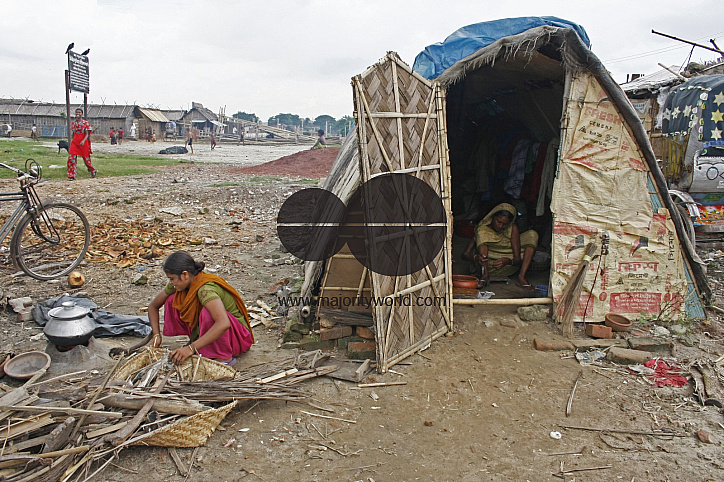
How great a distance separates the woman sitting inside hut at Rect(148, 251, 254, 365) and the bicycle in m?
2.57

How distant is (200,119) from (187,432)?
43.9 m

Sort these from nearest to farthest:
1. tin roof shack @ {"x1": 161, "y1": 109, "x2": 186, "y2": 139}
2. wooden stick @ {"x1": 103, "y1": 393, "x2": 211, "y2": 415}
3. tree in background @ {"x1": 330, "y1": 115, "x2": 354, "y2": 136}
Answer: wooden stick @ {"x1": 103, "y1": 393, "x2": 211, "y2": 415}, tin roof shack @ {"x1": 161, "y1": 109, "x2": 186, "y2": 139}, tree in background @ {"x1": 330, "y1": 115, "x2": 354, "y2": 136}

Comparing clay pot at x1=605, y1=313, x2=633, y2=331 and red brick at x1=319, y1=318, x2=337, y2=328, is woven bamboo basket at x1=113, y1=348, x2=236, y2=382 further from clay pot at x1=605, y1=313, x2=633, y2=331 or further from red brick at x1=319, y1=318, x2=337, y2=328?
clay pot at x1=605, y1=313, x2=633, y2=331

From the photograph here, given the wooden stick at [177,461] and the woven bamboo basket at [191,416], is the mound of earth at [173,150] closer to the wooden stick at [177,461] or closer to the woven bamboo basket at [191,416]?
the woven bamboo basket at [191,416]

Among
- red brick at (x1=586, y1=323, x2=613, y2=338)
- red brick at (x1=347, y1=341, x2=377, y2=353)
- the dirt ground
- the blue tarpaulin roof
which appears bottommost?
the dirt ground

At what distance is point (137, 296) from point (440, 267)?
11.0 feet


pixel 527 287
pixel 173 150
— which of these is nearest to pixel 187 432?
pixel 527 287

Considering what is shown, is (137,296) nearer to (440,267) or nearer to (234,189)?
(440,267)

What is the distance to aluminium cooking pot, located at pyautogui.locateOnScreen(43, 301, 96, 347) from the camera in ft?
11.3

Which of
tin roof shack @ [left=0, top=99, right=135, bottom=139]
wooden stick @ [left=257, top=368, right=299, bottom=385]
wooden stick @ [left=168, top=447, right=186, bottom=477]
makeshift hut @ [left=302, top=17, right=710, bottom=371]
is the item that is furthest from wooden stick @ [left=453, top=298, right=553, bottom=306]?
tin roof shack @ [left=0, top=99, right=135, bottom=139]

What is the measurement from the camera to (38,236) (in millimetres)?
5547

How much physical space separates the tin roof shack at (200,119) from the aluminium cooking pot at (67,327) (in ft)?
129

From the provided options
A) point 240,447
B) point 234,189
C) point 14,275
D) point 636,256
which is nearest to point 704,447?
point 636,256

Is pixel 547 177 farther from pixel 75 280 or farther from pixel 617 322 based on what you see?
pixel 75 280
